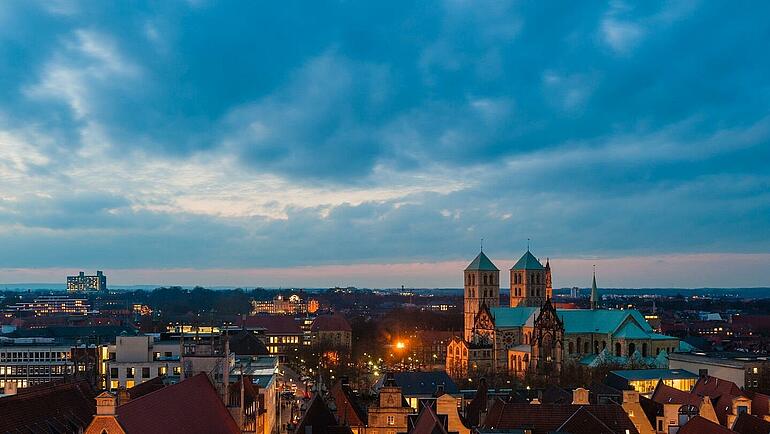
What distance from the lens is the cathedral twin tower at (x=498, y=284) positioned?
16412cm

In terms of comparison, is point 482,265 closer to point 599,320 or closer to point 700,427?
A: point 599,320

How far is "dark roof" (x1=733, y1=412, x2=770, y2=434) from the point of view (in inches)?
2277

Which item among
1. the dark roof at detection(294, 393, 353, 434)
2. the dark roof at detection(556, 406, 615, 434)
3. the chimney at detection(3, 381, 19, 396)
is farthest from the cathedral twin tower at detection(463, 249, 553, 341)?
the chimney at detection(3, 381, 19, 396)

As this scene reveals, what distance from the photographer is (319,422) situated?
59438 millimetres

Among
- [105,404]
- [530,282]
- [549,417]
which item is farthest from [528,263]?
[105,404]

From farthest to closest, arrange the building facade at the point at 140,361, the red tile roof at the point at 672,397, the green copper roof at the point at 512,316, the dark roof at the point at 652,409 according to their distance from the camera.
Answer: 1. the green copper roof at the point at 512,316
2. the building facade at the point at 140,361
3. the red tile roof at the point at 672,397
4. the dark roof at the point at 652,409

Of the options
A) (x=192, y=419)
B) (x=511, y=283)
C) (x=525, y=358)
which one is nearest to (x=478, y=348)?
(x=525, y=358)

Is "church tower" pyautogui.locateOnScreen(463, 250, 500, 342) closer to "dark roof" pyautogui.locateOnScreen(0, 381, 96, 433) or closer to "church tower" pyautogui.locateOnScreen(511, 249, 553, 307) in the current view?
"church tower" pyautogui.locateOnScreen(511, 249, 553, 307)

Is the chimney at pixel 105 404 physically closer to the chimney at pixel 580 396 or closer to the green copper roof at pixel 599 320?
the chimney at pixel 580 396

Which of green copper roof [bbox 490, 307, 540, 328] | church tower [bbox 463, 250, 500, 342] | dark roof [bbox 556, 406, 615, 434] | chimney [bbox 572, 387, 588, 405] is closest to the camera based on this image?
dark roof [bbox 556, 406, 615, 434]

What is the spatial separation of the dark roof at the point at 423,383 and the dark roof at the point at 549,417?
29.3 metres

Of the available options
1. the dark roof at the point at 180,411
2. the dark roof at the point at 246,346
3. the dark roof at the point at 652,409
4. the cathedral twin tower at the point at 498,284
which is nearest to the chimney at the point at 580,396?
the dark roof at the point at 652,409

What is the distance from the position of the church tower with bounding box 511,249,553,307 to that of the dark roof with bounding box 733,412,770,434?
106144 millimetres

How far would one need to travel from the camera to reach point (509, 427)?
186 feet
